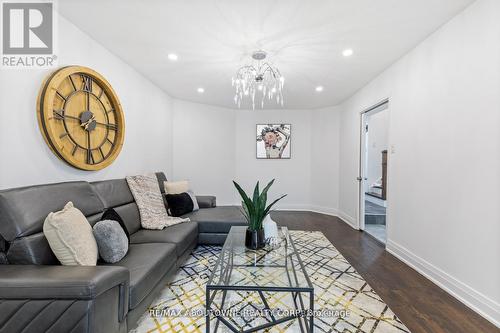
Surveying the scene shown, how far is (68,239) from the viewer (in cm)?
139

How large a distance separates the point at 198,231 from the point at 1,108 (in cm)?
216

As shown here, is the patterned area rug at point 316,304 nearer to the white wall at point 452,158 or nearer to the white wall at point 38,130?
the white wall at point 452,158

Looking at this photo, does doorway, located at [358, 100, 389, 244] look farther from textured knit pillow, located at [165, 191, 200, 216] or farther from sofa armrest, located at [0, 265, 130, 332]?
sofa armrest, located at [0, 265, 130, 332]

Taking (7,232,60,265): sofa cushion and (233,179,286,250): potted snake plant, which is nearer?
(7,232,60,265): sofa cushion

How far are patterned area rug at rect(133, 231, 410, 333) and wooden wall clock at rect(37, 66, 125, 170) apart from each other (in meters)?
1.54

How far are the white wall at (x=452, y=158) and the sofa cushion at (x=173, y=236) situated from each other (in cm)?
259

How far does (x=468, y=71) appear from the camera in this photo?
1.86 meters

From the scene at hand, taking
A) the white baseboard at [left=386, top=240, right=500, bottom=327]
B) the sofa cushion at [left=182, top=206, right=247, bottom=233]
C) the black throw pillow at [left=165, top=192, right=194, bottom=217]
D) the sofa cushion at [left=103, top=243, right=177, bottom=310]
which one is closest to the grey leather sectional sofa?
the sofa cushion at [left=103, top=243, right=177, bottom=310]

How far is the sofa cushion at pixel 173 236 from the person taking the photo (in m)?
2.16

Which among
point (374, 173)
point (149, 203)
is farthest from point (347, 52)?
point (374, 173)

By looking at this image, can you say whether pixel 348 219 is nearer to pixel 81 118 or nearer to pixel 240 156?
pixel 240 156

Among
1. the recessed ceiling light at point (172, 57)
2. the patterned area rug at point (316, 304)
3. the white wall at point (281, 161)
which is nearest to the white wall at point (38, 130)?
the recessed ceiling light at point (172, 57)

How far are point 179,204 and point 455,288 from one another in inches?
124

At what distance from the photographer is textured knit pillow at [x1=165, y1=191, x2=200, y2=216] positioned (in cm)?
308
